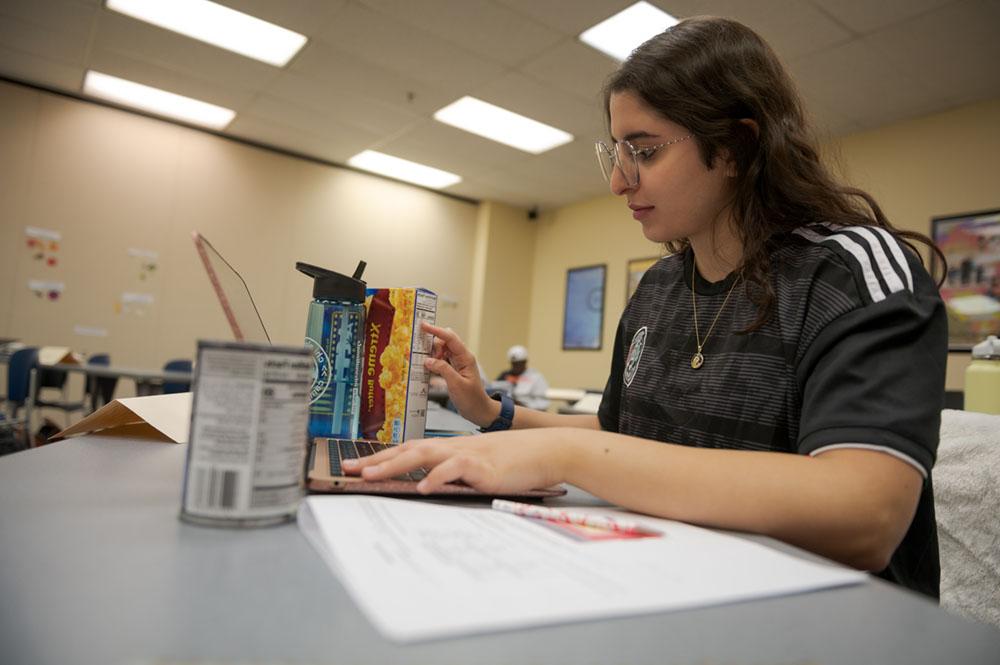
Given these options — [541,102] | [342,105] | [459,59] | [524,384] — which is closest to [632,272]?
[524,384]

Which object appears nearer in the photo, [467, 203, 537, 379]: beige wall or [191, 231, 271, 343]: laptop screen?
[191, 231, 271, 343]: laptop screen

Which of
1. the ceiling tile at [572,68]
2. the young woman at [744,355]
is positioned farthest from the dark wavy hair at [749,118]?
the ceiling tile at [572,68]

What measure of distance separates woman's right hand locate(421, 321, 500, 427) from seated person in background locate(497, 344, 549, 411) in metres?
3.61

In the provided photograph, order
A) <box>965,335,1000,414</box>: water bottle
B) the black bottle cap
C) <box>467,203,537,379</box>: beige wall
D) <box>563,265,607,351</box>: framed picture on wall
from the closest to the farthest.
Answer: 1. the black bottle cap
2. <box>965,335,1000,414</box>: water bottle
3. <box>563,265,607,351</box>: framed picture on wall
4. <box>467,203,537,379</box>: beige wall

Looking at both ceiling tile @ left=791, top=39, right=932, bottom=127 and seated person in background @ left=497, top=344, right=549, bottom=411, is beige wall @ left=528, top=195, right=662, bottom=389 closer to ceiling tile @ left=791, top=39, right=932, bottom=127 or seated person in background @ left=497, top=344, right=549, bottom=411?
seated person in background @ left=497, top=344, right=549, bottom=411

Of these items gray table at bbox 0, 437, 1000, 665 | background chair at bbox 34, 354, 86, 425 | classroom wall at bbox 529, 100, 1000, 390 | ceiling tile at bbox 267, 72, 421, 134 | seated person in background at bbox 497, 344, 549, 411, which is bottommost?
background chair at bbox 34, 354, 86, 425

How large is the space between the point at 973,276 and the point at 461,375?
13.2ft

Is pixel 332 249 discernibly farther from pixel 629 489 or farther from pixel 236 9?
pixel 629 489

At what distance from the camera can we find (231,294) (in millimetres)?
774

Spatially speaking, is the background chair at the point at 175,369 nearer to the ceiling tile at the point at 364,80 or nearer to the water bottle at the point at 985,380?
the ceiling tile at the point at 364,80

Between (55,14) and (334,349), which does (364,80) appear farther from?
(334,349)

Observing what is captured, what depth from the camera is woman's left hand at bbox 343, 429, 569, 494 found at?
1.80 ft

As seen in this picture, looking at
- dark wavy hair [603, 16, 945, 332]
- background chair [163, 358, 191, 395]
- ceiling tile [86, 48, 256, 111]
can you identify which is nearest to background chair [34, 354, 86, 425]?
background chair [163, 358, 191, 395]

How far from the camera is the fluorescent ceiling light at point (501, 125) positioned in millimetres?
4574
